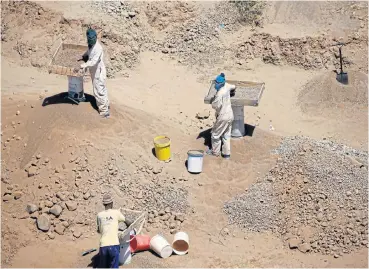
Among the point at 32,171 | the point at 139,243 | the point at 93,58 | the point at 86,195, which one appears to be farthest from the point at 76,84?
the point at 139,243

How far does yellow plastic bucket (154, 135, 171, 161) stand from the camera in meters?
10.4

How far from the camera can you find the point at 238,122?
1109 cm

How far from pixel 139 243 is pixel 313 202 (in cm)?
285

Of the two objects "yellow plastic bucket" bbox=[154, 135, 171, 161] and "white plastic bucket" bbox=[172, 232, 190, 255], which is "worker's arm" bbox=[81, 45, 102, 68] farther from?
"white plastic bucket" bbox=[172, 232, 190, 255]

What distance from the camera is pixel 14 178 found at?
10.3 meters

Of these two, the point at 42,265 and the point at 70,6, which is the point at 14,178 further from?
the point at 70,6

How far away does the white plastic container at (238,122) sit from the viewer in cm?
1105

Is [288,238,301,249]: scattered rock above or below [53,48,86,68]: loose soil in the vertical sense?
below

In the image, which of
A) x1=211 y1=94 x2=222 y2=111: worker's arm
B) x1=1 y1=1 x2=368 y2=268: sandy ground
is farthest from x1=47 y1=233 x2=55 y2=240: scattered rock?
x1=211 y1=94 x2=222 y2=111: worker's arm

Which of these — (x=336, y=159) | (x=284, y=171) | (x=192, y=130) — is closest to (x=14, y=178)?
(x=192, y=130)

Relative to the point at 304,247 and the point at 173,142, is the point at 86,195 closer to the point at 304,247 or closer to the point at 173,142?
the point at 173,142

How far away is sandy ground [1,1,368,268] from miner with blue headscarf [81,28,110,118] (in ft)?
0.91

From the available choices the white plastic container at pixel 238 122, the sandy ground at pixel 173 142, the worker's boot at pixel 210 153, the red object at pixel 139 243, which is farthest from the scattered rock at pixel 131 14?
the red object at pixel 139 243

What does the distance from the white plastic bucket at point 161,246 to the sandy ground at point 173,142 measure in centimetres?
11
